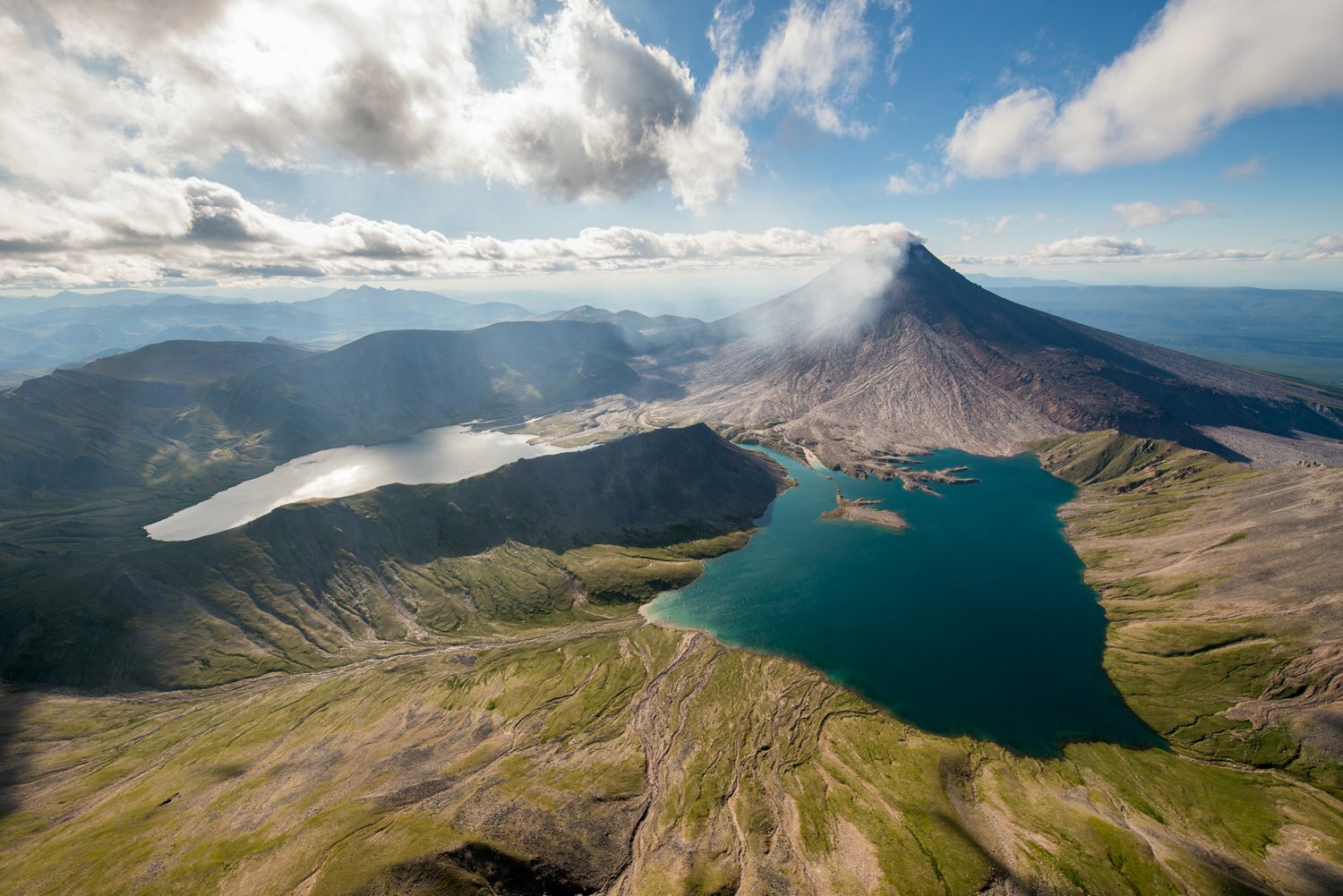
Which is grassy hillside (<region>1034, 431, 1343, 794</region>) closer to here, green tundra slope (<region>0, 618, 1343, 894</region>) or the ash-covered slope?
green tundra slope (<region>0, 618, 1343, 894</region>)

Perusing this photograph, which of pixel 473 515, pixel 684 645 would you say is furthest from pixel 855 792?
pixel 473 515

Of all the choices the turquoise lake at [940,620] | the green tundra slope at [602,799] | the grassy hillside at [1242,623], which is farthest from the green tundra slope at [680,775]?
the turquoise lake at [940,620]

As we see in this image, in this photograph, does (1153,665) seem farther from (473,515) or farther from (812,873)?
(473,515)

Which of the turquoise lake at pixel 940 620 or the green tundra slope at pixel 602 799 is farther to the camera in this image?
the turquoise lake at pixel 940 620

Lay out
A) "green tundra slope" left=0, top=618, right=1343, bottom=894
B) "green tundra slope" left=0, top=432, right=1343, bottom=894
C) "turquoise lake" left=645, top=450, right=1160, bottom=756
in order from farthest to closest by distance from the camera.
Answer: "turquoise lake" left=645, top=450, right=1160, bottom=756
"green tundra slope" left=0, top=432, right=1343, bottom=894
"green tundra slope" left=0, top=618, right=1343, bottom=894

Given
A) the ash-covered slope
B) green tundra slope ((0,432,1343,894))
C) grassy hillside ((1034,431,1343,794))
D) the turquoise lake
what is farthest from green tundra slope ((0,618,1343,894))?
the ash-covered slope

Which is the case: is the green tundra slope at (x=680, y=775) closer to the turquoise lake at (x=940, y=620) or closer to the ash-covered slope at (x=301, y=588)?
the turquoise lake at (x=940, y=620)

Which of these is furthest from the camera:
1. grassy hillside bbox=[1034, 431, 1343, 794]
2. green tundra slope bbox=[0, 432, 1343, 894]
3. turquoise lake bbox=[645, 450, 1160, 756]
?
turquoise lake bbox=[645, 450, 1160, 756]

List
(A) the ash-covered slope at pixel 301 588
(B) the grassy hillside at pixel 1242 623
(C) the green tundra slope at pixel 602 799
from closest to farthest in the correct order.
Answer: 1. (C) the green tundra slope at pixel 602 799
2. (B) the grassy hillside at pixel 1242 623
3. (A) the ash-covered slope at pixel 301 588
